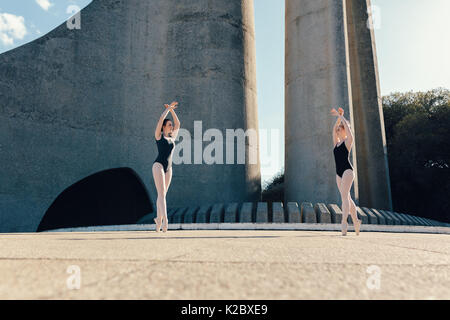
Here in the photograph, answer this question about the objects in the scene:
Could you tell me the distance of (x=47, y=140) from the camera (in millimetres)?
13836

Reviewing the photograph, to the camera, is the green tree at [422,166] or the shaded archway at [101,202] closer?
the shaded archway at [101,202]

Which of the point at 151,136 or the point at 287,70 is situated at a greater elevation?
the point at 287,70

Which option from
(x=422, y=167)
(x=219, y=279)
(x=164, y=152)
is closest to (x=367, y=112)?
(x=422, y=167)

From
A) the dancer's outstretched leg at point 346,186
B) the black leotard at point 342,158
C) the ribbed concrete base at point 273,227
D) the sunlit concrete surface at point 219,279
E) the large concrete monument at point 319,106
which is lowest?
the ribbed concrete base at point 273,227

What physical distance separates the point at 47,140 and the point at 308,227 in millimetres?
10856

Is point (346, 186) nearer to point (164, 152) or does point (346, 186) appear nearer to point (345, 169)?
point (345, 169)

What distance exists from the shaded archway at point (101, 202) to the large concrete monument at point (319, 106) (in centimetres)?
837

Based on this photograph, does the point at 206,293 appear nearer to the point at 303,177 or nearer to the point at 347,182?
the point at 347,182

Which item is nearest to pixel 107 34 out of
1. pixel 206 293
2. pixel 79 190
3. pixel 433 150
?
pixel 79 190

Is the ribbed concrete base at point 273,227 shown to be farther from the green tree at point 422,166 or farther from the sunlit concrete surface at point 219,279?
the green tree at point 422,166

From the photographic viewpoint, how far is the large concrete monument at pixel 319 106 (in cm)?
1656

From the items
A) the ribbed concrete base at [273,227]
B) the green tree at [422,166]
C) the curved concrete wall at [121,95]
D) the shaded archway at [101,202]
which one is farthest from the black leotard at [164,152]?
the green tree at [422,166]

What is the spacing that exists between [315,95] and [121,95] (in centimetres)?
969

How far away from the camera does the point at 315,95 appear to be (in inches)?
679
